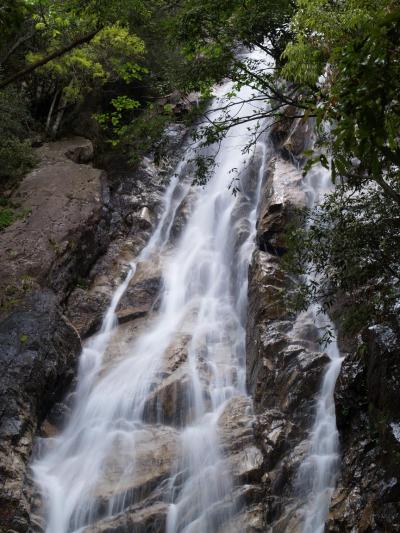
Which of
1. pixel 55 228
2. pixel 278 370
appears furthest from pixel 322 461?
pixel 55 228

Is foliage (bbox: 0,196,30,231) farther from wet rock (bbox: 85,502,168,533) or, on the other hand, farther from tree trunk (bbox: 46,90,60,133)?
wet rock (bbox: 85,502,168,533)

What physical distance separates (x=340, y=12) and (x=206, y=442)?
789 cm

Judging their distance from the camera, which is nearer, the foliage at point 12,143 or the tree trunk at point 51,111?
the foliage at point 12,143

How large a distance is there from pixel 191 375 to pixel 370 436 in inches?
204

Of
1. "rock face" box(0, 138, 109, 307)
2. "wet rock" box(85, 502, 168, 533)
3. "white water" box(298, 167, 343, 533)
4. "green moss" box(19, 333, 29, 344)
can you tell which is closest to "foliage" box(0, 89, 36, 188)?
"rock face" box(0, 138, 109, 307)

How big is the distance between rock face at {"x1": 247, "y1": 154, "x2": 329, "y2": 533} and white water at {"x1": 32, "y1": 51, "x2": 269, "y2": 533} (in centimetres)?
84

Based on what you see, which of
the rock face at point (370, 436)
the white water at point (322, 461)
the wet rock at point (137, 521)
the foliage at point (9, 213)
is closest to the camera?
the rock face at point (370, 436)

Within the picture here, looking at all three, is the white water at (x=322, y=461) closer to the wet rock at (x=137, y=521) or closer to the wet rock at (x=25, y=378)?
the wet rock at (x=137, y=521)

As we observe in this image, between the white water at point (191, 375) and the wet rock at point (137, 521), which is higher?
the white water at point (191, 375)

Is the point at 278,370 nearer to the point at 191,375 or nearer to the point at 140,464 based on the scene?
the point at 191,375

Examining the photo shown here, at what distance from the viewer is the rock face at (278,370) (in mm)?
8305

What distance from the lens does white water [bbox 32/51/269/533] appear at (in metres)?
9.07

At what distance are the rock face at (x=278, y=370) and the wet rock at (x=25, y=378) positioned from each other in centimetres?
434

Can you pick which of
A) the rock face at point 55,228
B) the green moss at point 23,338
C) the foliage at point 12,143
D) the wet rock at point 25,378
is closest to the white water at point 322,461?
the wet rock at point 25,378
